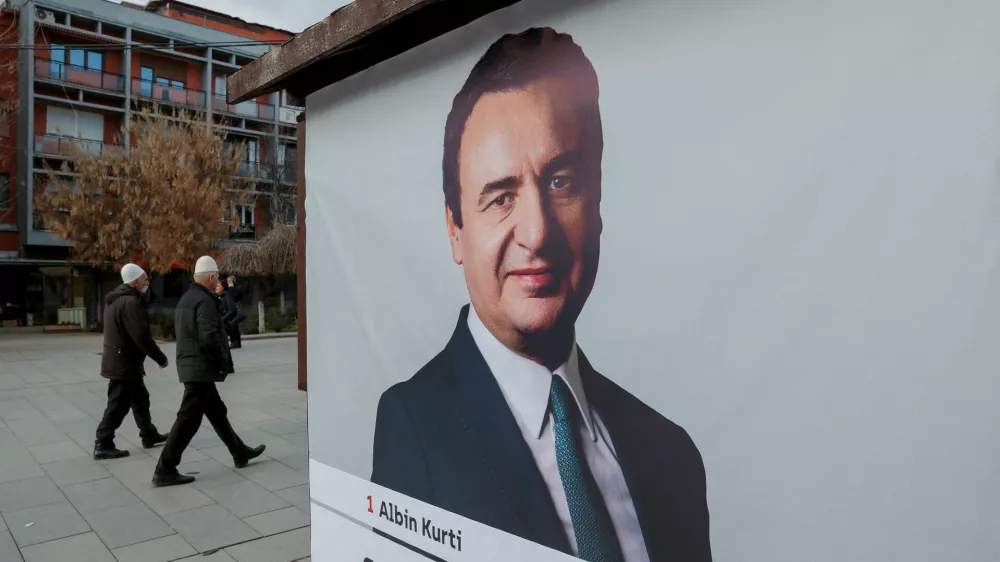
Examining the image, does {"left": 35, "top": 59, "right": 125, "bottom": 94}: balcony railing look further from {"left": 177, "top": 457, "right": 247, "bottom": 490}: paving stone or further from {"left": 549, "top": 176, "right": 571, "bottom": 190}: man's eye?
{"left": 549, "top": 176, "right": 571, "bottom": 190}: man's eye

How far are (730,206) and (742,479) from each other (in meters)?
0.66

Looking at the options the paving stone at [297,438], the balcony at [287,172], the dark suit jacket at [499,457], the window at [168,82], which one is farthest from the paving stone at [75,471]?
the window at [168,82]

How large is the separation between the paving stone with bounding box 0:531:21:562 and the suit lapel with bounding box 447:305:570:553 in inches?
144

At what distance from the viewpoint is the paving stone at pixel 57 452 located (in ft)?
21.2

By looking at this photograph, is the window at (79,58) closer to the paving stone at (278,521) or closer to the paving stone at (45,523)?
the paving stone at (45,523)

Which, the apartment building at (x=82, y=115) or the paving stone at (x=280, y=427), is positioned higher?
the apartment building at (x=82, y=115)

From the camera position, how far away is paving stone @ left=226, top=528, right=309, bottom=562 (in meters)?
4.18

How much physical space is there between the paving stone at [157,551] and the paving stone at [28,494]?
1.45 meters

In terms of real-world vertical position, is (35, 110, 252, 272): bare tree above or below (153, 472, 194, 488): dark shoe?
above

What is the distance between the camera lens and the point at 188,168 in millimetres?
22141

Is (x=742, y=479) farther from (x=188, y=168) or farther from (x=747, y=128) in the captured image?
(x=188, y=168)

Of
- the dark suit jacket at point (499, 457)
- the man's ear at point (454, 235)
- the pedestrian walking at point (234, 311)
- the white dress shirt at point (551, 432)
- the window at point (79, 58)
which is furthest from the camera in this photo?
the window at point (79, 58)

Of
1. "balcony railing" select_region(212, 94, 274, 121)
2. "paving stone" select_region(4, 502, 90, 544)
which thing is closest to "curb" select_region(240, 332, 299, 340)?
"paving stone" select_region(4, 502, 90, 544)

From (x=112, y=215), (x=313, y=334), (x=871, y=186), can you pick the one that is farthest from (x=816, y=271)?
(x=112, y=215)
